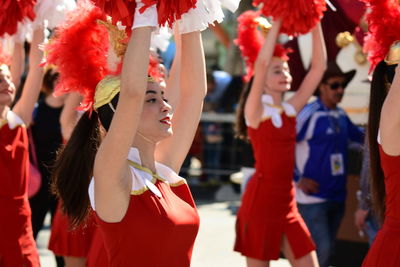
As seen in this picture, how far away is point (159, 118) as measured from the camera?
2.59m

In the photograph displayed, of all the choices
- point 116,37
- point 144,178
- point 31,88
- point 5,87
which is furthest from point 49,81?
point 144,178

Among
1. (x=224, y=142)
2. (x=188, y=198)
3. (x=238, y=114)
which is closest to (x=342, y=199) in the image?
(x=238, y=114)

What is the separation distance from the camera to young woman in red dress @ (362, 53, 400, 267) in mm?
2703

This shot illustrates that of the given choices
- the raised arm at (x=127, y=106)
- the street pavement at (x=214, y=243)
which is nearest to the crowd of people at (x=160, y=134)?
the raised arm at (x=127, y=106)

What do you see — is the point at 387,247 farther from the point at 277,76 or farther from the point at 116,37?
the point at 277,76

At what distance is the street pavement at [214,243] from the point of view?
6.38m

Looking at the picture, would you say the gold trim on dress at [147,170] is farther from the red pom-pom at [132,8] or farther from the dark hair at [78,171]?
the red pom-pom at [132,8]

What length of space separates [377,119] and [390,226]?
17.4 inches

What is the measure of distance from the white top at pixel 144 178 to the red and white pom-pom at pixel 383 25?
117cm

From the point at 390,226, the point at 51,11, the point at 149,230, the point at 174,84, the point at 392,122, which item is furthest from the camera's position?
the point at 51,11

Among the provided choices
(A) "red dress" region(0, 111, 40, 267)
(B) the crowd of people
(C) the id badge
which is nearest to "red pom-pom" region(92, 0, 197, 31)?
(B) the crowd of people

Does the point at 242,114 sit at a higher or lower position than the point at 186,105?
lower

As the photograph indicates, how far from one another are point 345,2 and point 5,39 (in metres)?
2.93

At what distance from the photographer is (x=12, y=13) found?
3848mm
